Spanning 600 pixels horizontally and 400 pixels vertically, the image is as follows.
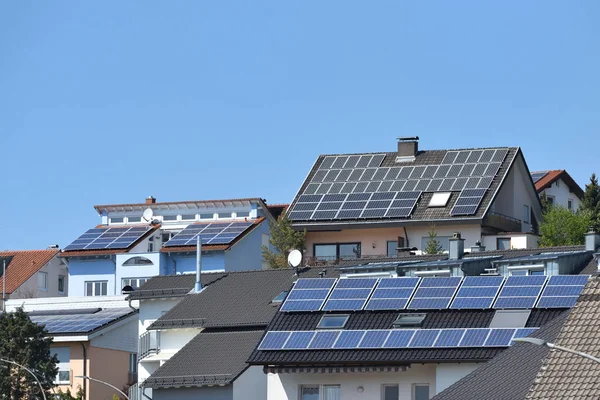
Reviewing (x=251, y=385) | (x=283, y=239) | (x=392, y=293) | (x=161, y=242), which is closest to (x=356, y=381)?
(x=392, y=293)

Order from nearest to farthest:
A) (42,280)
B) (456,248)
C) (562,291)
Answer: (562,291)
(456,248)
(42,280)

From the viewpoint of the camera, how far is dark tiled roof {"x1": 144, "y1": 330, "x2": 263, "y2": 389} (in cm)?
5994

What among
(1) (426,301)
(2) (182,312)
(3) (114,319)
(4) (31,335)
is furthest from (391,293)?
(3) (114,319)

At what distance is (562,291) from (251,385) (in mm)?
12411

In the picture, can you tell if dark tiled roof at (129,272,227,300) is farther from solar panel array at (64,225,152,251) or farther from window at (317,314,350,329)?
solar panel array at (64,225,152,251)

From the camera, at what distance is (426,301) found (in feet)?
185

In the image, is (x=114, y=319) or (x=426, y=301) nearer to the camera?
(x=426, y=301)

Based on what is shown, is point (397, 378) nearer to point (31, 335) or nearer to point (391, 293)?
point (391, 293)

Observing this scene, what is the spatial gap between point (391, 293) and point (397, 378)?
358 cm

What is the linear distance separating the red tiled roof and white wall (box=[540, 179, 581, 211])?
2923 centimetres

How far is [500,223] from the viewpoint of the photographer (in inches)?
3398

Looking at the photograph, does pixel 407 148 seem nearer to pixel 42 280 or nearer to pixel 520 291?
pixel 42 280

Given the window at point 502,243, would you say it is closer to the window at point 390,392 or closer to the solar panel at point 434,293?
the solar panel at point 434,293

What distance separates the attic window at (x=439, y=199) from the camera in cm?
8562
